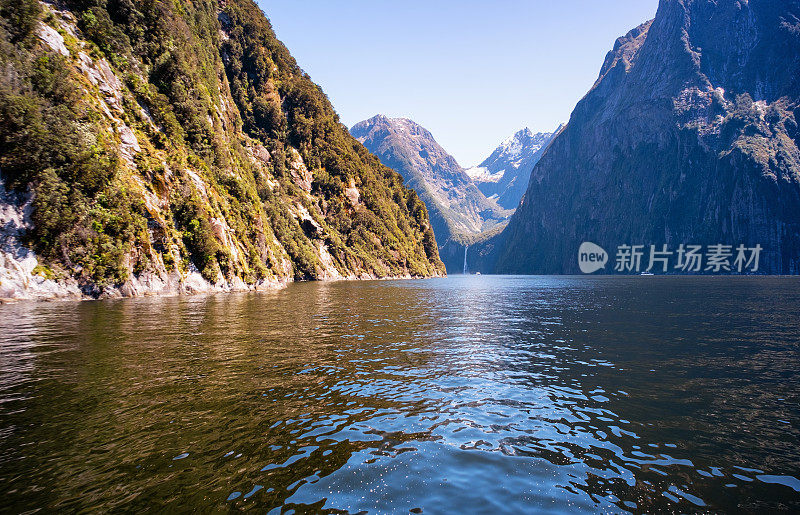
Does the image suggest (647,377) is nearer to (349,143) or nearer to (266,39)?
(266,39)

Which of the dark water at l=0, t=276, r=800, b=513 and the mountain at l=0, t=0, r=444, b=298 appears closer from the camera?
the dark water at l=0, t=276, r=800, b=513

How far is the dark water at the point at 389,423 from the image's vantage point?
21.9 ft

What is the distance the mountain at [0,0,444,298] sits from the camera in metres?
30.8

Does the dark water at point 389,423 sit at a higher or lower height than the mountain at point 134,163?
lower

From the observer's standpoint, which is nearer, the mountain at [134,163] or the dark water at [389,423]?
the dark water at [389,423]

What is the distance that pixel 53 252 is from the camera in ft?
104

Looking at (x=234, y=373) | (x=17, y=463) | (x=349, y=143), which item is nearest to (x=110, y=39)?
(x=234, y=373)

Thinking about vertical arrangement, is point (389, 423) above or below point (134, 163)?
below

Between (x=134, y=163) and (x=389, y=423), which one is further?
(x=134, y=163)

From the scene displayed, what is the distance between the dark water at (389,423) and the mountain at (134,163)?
15.9 meters

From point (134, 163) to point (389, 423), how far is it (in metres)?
45.9

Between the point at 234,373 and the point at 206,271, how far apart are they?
39433 mm

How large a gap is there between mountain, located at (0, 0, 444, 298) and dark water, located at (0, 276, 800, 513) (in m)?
15.9

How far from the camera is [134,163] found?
42.6 metres
